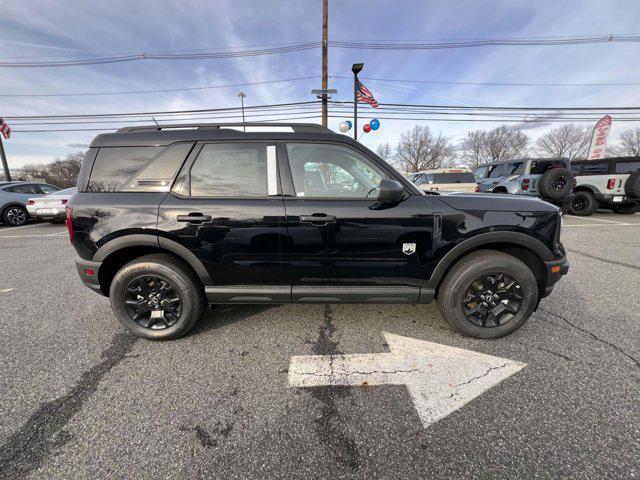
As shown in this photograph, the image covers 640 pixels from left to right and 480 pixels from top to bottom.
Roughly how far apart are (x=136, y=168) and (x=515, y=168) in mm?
12205

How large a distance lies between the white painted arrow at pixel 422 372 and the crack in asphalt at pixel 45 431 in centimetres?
143

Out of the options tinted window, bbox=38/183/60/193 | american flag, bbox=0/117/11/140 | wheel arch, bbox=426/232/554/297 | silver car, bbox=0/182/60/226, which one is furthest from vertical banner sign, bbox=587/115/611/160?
american flag, bbox=0/117/11/140

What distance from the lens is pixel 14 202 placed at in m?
9.79

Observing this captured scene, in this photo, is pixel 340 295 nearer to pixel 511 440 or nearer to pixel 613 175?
pixel 511 440

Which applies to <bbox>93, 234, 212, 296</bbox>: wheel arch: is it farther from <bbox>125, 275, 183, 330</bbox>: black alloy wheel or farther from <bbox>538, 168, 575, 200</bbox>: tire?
<bbox>538, 168, 575, 200</bbox>: tire

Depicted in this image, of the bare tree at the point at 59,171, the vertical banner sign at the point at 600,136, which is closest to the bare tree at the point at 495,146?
the vertical banner sign at the point at 600,136

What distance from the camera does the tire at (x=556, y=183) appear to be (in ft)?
28.2

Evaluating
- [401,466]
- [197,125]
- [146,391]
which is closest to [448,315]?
[401,466]

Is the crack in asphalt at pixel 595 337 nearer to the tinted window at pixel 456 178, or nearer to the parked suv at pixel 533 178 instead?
the parked suv at pixel 533 178

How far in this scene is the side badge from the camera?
8.02 feet

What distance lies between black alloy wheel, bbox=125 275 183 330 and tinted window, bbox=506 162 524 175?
38.5 feet

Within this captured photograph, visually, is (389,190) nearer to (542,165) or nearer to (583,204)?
(542,165)

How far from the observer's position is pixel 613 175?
933 centimetres

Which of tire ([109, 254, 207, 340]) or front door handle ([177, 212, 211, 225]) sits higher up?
front door handle ([177, 212, 211, 225])
